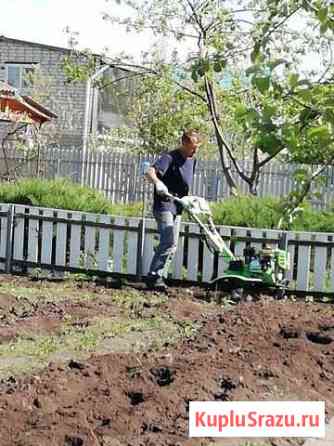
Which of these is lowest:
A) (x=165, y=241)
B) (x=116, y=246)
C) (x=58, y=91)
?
(x=116, y=246)

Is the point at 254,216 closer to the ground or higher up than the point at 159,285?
higher up

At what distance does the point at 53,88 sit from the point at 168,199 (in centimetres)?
3034

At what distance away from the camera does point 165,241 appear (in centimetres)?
1118

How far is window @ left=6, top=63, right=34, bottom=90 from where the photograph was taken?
40094 mm

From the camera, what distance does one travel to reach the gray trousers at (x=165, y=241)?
36.6 feet

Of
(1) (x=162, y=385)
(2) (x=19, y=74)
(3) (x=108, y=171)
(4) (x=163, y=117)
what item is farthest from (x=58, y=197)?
(2) (x=19, y=74)

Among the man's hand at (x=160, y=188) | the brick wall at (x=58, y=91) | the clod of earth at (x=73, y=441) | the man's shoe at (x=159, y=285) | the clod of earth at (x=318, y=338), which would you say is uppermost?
the brick wall at (x=58, y=91)

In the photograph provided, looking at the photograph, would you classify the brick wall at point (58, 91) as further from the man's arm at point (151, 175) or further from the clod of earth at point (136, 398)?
the clod of earth at point (136, 398)

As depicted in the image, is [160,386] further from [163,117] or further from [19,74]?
[19,74]

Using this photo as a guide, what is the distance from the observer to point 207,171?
26000 millimetres

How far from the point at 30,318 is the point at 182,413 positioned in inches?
160

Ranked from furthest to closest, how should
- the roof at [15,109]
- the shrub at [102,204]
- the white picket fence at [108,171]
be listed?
the white picket fence at [108,171], the roof at [15,109], the shrub at [102,204]

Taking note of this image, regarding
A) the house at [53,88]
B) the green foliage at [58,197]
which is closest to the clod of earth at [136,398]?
the green foliage at [58,197]

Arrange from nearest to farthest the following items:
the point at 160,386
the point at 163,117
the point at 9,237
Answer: the point at 160,386 → the point at 9,237 → the point at 163,117
